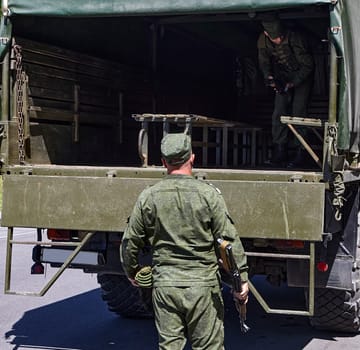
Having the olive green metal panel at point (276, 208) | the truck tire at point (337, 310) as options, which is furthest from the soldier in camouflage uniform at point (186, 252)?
the truck tire at point (337, 310)

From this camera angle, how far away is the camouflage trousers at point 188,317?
423 centimetres

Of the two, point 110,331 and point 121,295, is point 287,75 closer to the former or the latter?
point 121,295

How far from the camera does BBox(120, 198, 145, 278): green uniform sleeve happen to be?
437 centimetres

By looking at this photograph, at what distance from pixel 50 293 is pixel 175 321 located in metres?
4.45

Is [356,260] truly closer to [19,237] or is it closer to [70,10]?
[70,10]

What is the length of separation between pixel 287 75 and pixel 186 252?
13.3 ft

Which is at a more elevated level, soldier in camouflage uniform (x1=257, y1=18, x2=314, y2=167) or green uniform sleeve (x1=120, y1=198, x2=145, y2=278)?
soldier in camouflage uniform (x1=257, y1=18, x2=314, y2=167)

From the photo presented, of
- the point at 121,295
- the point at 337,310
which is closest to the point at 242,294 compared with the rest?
the point at 337,310

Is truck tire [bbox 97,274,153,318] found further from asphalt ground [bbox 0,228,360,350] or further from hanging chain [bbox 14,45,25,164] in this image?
hanging chain [bbox 14,45,25,164]

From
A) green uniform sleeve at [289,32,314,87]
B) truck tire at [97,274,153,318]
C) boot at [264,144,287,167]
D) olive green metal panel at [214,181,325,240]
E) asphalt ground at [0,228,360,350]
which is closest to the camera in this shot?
olive green metal panel at [214,181,325,240]

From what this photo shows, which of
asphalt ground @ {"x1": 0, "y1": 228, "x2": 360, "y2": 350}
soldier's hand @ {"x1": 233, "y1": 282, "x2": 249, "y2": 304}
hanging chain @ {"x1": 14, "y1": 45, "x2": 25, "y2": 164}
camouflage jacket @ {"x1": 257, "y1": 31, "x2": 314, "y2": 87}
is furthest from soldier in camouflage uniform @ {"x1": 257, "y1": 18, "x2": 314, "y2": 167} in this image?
soldier's hand @ {"x1": 233, "y1": 282, "x2": 249, "y2": 304}

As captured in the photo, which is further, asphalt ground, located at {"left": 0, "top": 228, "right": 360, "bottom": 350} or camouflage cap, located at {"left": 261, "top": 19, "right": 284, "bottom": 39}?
camouflage cap, located at {"left": 261, "top": 19, "right": 284, "bottom": 39}

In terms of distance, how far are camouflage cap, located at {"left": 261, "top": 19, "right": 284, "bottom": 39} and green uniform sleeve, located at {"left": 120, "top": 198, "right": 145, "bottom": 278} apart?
334cm

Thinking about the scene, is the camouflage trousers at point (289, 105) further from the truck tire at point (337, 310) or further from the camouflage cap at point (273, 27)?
the truck tire at point (337, 310)
